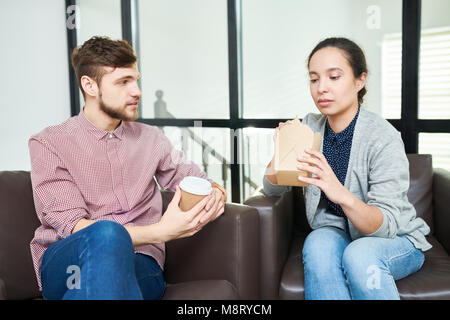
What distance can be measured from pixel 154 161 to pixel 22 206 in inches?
18.7

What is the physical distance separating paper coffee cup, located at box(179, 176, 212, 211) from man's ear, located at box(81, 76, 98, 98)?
51cm

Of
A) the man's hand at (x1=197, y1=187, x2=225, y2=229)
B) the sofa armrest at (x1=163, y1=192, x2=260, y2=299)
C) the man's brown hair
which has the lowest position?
the sofa armrest at (x1=163, y1=192, x2=260, y2=299)

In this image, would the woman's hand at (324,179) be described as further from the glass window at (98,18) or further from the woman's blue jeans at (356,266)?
the glass window at (98,18)

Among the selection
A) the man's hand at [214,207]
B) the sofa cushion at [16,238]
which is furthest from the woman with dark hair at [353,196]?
the sofa cushion at [16,238]

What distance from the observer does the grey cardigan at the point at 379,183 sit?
4.33 feet

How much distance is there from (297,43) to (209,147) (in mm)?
957

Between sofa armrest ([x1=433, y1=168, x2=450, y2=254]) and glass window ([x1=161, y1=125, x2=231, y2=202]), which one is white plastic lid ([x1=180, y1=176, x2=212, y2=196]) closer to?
sofa armrest ([x1=433, y1=168, x2=450, y2=254])

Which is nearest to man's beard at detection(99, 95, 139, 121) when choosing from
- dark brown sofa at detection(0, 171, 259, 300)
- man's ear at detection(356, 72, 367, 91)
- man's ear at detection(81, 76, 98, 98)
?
man's ear at detection(81, 76, 98, 98)

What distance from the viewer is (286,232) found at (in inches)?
69.2

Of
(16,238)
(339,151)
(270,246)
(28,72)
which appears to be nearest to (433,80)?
(339,151)

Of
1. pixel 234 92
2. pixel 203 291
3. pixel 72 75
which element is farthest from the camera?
pixel 72 75

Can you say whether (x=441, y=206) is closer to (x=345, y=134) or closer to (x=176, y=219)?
(x=345, y=134)

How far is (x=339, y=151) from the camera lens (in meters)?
1.54

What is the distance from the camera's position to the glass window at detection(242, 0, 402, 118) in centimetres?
231
